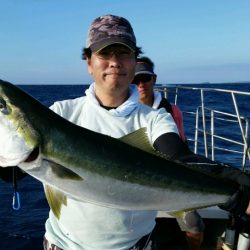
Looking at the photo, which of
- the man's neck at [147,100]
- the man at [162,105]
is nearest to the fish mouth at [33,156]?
the man at [162,105]

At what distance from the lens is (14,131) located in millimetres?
2770

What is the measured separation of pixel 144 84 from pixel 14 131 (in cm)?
425

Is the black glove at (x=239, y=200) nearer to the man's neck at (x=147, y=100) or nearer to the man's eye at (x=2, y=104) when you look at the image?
the man's eye at (x=2, y=104)

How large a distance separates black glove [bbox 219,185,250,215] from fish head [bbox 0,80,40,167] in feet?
4.26

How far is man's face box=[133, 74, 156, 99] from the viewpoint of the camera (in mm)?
6832

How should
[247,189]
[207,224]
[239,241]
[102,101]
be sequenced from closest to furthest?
[247,189]
[102,101]
[239,241]
[207,224]

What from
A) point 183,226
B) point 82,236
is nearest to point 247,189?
point 82,236

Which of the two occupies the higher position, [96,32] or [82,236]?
[96,32]

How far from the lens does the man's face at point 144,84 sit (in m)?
6.83

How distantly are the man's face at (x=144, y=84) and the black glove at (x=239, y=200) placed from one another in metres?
3.91

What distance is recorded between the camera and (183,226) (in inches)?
243

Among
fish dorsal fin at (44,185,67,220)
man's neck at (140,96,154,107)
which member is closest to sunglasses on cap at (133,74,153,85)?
man's neck at (140,96,154,107)

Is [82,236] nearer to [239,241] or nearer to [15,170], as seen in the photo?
[15,170]

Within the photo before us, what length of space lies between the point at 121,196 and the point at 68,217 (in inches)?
20.6
